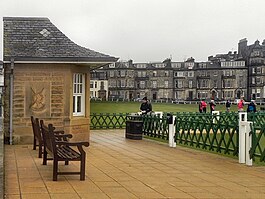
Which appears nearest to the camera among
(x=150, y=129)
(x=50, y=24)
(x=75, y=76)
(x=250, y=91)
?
(x=75, y=76)

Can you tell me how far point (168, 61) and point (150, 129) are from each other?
9516 centimetres

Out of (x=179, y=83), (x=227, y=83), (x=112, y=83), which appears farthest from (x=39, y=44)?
(x=179, y=83)

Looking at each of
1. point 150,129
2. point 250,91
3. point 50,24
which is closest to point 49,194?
point 50,24

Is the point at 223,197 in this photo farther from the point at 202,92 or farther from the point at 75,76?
the point at 202,92

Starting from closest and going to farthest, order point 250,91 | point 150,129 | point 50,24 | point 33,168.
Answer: point 33,168, point 50,24, point 150,129, point 250,91

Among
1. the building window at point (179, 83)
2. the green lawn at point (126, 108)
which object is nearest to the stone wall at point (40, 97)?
the green lawn at point (126, 108)

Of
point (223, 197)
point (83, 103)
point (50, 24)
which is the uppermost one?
point (50, 24)

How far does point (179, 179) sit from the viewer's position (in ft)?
30.9

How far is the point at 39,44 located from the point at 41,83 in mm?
1550

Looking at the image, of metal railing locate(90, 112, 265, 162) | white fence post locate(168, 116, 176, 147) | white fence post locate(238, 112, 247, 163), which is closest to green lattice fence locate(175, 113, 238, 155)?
metal railing locate(90, 112, 265, 162)

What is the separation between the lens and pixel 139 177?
952 centimetres

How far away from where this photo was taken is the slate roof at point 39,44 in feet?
52.5

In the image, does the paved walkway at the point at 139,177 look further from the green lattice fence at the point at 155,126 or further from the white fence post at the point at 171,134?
the green lattice fence at the point at 155,126

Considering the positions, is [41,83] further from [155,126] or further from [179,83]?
[179,83]
